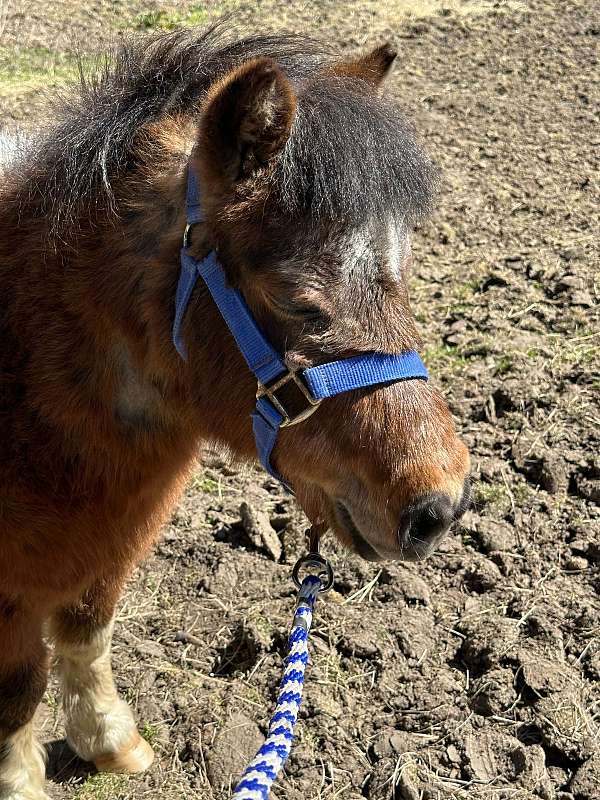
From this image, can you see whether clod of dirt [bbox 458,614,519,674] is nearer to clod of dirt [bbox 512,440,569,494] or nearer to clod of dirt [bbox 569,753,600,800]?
clod of dirt [bbox 569,753,600,800]

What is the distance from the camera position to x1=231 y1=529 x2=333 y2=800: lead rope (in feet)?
6.66

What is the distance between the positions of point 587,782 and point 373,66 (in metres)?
2.56

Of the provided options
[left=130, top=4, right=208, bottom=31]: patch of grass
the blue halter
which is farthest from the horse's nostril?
[left=130, top=4, right=208, bottom=31]: patch of grass

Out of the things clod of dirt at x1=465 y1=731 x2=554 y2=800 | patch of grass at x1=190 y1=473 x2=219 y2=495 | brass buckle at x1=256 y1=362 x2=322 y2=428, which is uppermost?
brass buckle at x1=256 y1=362 x2=322 y2=428

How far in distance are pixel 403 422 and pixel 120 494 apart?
40.2 inches

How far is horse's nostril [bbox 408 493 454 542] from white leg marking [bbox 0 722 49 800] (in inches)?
71.6

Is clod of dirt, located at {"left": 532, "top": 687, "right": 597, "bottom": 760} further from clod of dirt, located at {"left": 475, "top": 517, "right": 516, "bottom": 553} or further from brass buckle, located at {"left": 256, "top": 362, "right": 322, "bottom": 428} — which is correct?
brass buckle, located at {"left": 256, "top": 362, "right": 322, "bottom": 428}

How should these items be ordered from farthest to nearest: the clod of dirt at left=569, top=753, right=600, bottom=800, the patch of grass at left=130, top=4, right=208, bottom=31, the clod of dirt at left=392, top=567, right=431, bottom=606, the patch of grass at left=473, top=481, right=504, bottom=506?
the patch of grass at left=130, top=4, right=208, bottom=31 → the patch of grass at left=473, top=481, right=504, bottom=506 → the clod of dirt at left=392, top=567, right=431, bottom=606 → the clod of dirt at left=569, top=753, right=600, bottom=800

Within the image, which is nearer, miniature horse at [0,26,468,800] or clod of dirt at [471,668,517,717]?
miniature horse at [0,26,468,800]

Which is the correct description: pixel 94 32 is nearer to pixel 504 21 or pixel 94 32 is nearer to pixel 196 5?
pixel 196 5

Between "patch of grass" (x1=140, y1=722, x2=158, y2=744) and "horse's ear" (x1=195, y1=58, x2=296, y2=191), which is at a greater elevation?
"horse's ear" (x1=195, y1=58, x2=296, y2=191)

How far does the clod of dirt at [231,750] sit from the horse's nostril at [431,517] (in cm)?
161

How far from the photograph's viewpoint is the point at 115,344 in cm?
253

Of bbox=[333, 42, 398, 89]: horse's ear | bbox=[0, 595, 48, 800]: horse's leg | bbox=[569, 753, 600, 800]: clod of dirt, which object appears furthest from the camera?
bbox=[569, 753, 600, 800]: clod of dirt
